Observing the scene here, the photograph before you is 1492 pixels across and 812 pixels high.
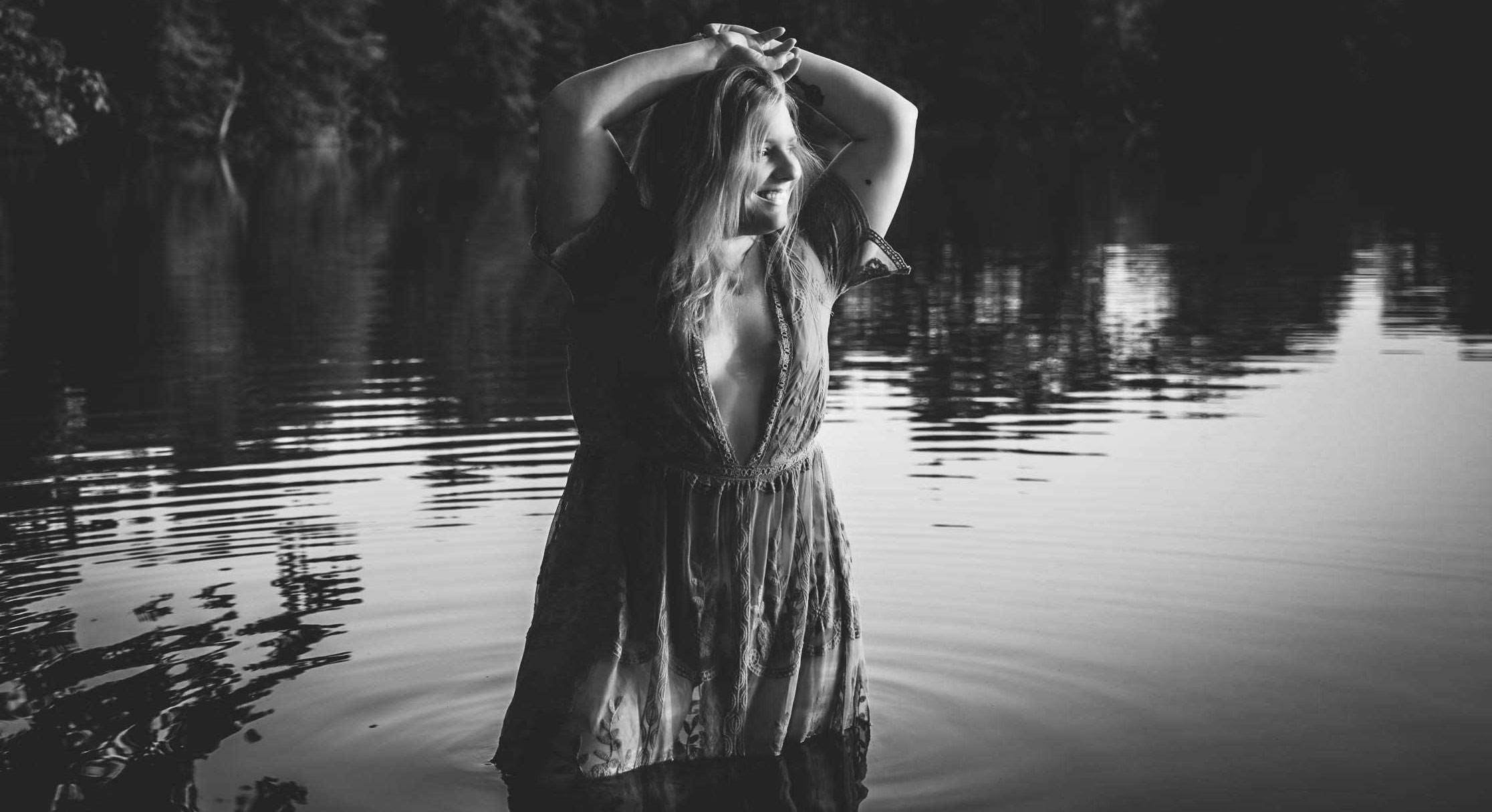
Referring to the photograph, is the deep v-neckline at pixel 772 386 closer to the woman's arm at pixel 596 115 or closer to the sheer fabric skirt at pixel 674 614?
the sheer fabric skirt at pixel 674 614

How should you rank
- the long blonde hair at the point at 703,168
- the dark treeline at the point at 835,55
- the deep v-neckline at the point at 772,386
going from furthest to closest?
the dark treeline at the point at 835,55 < the deep v-neckline at the point at 772,386 < the long blonde hair at the point at 703,168

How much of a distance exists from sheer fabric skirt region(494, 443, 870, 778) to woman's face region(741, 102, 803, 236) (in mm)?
524

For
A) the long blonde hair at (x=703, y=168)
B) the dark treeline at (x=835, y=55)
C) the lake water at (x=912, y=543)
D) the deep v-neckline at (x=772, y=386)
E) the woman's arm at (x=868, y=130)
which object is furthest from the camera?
the dark treeline at (x=835, y=55)

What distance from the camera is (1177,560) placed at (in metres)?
6.74

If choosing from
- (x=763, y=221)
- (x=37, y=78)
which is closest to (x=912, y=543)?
(x=763, y=221)

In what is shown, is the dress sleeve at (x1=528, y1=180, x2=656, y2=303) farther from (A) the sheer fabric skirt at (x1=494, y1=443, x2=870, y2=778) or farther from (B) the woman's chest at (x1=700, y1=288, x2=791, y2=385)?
(A) the sheer fabric skirt at (x1=494, y1=443, x2=870, y2=778)

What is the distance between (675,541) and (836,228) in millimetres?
726

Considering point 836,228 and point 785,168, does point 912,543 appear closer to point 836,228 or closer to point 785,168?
point 836,228

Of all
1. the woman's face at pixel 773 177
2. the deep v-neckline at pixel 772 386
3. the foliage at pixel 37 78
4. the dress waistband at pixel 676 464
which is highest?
the foliage at pixel 37 78

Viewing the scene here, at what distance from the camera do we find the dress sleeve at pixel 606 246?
12.3 feet

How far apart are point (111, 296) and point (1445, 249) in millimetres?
13513

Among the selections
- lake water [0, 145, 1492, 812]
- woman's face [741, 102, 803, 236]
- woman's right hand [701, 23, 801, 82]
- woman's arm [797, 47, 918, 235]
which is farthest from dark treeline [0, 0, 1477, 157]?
woman's face [741, 102, 803, 236]

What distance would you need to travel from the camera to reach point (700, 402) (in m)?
3.79

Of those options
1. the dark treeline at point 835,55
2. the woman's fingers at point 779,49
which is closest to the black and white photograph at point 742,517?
the woman's fingers at point 779,49
